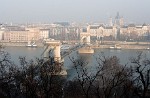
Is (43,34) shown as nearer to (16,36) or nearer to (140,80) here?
(16,36)

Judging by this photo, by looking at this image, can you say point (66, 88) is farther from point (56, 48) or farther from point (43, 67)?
point (56, 48)

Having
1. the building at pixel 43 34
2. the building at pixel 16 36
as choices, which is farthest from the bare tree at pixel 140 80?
the building at pixel 43 34

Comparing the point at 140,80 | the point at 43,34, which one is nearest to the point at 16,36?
the point at 43,34

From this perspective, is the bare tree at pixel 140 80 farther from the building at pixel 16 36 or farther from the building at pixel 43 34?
the building at pixel 43 34

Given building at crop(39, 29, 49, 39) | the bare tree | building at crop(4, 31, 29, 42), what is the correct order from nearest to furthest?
the bare tree → building at crop(4, 31, 29, 42) → building at crop(39, 29, 49, 39)

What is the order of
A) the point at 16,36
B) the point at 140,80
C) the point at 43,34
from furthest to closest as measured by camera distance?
the point at 43,34 < the point at 16,36 < the point at 140,80

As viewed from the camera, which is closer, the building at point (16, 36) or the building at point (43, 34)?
the building at point (16, 36)

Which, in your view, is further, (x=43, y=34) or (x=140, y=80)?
(x=43, y=34)

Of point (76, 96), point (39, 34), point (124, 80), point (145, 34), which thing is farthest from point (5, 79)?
point (145, 34)

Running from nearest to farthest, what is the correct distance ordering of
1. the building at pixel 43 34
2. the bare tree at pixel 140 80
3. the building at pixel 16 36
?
1. the bare tree at pixel 140 80
2. the building at pixel 16 36
3. the building at pixel 43 34

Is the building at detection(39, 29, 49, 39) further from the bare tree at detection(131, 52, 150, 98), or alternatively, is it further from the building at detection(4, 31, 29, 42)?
the bare tree at detection(131, 52, 150, 98)

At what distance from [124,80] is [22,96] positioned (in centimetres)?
92

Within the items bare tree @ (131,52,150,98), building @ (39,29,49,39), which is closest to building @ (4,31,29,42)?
building @ (39,29,49,39)

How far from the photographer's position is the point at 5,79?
3088mm
